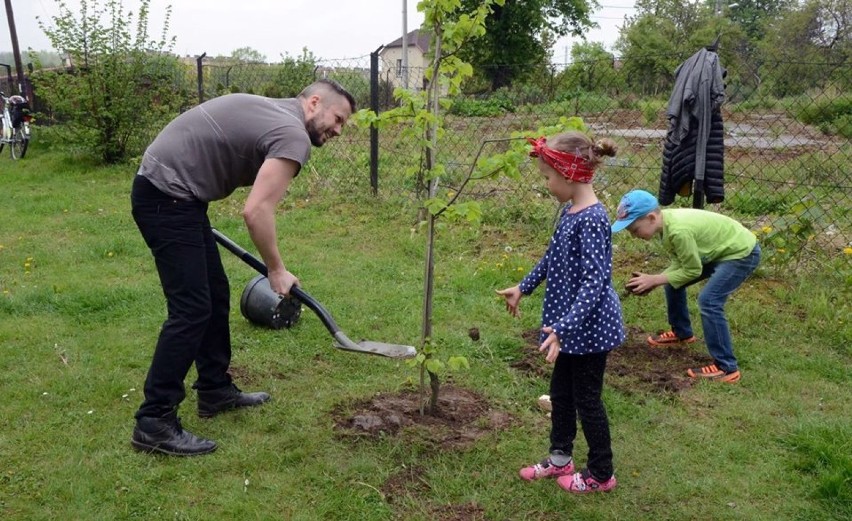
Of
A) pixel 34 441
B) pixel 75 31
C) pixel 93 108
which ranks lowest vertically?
pixel 34 441

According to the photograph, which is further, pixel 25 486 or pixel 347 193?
pixel 347 193

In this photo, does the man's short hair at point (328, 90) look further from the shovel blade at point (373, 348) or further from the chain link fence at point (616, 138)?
the chain link fence at point (616, 138)

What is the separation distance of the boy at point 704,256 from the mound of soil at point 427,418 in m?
1.01

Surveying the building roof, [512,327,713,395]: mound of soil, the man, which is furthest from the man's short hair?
the building roof

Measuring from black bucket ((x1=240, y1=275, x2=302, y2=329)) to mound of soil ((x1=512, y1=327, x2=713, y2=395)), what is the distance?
1483mm

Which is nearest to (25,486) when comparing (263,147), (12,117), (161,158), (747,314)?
(161,158)

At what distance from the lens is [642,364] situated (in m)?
4.26

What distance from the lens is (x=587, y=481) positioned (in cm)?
296

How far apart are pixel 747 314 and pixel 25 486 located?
4.20 metres

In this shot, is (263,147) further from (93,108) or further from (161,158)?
(93,108)

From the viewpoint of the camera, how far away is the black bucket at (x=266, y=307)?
457 cm

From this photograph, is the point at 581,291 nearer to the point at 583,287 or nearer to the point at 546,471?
the point at 583,287

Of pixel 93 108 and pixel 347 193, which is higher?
pixel 93 108

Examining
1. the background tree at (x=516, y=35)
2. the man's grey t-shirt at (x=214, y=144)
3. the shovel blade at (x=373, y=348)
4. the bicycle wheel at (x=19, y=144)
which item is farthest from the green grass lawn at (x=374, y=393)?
the background tree at (x=516, y=35)
